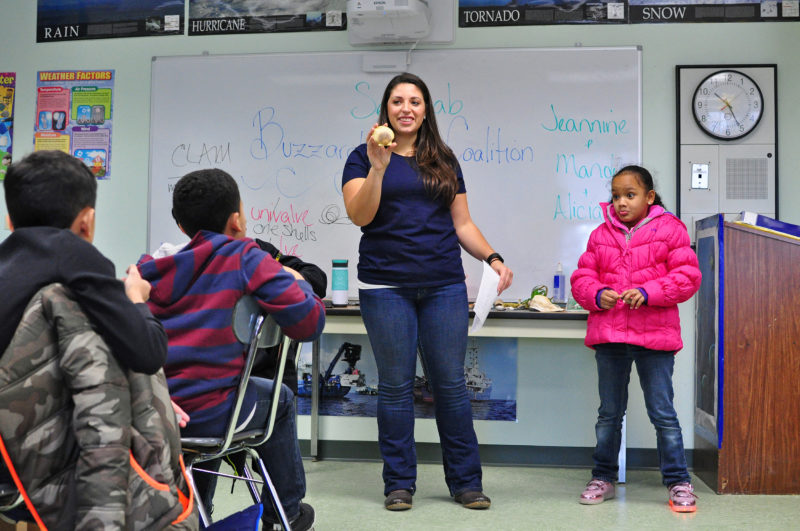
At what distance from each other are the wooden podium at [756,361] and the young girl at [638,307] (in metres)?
0.32

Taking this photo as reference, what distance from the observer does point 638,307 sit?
9.09 feet

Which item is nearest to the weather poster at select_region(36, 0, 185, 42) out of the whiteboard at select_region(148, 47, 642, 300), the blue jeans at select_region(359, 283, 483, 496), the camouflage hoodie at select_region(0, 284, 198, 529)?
the whiteboard at select_region(148, 47, 642, 300)

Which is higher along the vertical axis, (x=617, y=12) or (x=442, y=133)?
(x=617, y=12)

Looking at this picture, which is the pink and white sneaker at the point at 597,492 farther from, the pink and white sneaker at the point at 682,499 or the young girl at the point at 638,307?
the pink and white sneaker at the point at 682,499

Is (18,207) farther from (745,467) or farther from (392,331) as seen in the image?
(745,467)

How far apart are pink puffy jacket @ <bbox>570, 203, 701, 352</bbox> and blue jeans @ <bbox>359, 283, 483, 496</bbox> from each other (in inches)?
20.0

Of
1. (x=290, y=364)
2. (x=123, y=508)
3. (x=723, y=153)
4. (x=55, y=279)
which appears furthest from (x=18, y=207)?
(x=723, y=153)

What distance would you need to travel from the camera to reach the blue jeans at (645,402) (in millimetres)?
2818

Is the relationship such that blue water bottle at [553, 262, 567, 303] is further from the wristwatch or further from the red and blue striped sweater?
the red and blue striped sweater

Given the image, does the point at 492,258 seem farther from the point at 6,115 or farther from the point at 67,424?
the point at 6,115

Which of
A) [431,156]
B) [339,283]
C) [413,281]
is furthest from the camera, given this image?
[339,283]

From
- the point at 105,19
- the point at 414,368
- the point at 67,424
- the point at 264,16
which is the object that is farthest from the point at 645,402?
the point at 105,19

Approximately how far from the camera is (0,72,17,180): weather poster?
13.1 ft

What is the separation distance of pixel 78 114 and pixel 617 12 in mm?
2625
